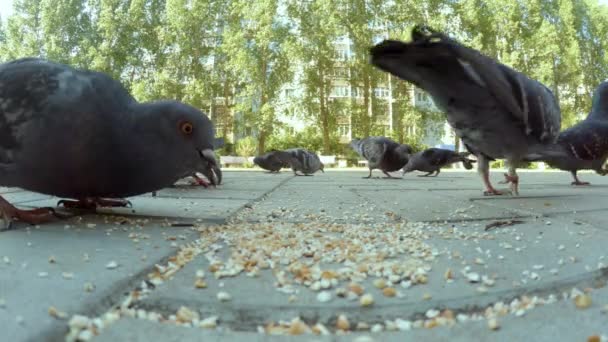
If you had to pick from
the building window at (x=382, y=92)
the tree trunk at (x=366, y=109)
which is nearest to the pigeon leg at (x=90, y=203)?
the tree trunk at (x=366, y=109)

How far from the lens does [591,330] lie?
81cm

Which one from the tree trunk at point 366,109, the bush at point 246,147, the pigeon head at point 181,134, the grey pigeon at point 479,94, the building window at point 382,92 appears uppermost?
the building window at point 382,92

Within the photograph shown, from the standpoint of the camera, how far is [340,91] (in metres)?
32.5

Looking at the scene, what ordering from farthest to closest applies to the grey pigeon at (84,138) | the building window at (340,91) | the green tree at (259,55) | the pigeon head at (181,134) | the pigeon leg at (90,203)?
the building window at (340,91)
the green tree at (259,55)
the pigeon leg at (90,203)
the pigeon head at (181,134)
the grey pigeon at (84,138)

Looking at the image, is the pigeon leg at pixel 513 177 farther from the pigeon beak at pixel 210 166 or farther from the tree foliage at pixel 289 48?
the tree foliage at pixel 289 48

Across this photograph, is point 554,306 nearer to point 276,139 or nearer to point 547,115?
point 547,115

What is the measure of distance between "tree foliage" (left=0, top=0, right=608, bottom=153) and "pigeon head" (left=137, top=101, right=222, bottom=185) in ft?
85.0

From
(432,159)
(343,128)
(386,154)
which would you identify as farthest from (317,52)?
(432,159)

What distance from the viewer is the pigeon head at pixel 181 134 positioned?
2057 millimetres

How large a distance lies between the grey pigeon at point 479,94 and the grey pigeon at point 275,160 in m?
6.87

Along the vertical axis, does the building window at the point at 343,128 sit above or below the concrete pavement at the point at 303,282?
above

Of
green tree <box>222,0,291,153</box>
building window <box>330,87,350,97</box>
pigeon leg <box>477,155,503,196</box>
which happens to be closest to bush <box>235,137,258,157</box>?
green tree <box>222,0,291,153</box>

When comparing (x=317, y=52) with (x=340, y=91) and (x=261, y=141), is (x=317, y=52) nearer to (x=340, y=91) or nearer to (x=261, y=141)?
(x=340, y=91)

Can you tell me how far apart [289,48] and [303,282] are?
27553mm
